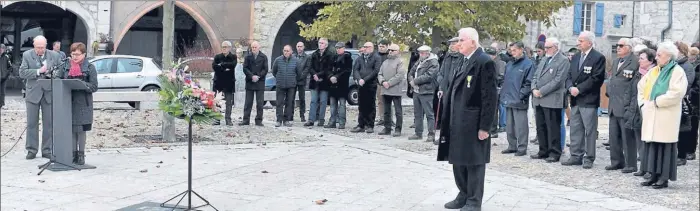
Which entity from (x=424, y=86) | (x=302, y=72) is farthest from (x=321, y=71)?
(x=424, y=86)

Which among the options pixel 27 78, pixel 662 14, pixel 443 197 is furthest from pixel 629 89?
pixel 662 14

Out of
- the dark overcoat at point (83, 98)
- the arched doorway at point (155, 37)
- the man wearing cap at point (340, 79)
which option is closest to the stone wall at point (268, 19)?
the arched doorway at point (155, 37)

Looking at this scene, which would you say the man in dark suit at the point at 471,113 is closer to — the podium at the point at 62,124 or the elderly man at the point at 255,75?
the podium at the point at 62,124

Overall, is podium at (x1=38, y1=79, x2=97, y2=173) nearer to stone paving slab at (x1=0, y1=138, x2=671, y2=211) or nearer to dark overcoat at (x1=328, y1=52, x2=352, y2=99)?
Answer: stone paving slab at (x1=0, y1=138, x2=671, y2=211)

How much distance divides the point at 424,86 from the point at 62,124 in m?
6.19

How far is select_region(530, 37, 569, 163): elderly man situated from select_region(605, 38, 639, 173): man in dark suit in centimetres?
67

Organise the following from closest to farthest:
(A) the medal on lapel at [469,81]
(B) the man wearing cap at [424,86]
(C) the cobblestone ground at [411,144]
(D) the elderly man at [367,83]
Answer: (A) the medal on lapel at [469,81] < (C) the cobblestone ground at [411,144] < (B) the man wearing cap at [424,86] < (D) the elderly man at [367,83]

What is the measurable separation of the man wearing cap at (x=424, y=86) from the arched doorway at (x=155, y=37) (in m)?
17.2

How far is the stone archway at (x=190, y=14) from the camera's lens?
1152 inches

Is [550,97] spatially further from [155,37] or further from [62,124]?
[155,37]

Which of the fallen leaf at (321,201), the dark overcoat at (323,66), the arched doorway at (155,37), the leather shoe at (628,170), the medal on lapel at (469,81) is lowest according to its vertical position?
the fallen leaf at (321,201)

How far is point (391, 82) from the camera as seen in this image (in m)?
15.1

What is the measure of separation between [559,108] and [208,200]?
5472 millimetres

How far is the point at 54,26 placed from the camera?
3119 cm
